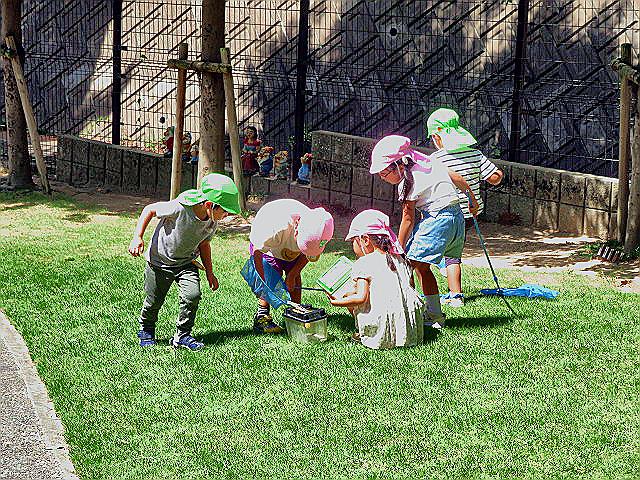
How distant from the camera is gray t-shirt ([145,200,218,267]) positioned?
26.4 feet

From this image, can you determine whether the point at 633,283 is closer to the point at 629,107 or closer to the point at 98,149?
the point at 629,107

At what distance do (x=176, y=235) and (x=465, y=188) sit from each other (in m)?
A: 2.52

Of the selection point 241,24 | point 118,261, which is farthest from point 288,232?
point 241,24

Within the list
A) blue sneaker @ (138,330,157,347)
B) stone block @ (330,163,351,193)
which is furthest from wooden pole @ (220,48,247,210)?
blue sneaker @ (138,330,157,347)

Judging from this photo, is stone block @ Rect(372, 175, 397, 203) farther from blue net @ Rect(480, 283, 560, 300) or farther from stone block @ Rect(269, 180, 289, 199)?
blue net @ Rect(480, 283, 560, 300)

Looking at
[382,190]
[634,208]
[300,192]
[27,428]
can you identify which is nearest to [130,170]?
[300,192]

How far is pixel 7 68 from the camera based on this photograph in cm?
1479

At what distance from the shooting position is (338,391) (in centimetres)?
736

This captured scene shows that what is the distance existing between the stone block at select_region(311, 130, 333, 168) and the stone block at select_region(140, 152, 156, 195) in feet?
7.30

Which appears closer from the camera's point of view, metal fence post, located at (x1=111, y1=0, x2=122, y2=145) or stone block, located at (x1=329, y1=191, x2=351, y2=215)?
stone block, located at (x1=329, y1=191, x2=351, y2=215)

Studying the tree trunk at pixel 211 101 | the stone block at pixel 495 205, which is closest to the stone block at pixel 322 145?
the tree trunk at pixel 211 101

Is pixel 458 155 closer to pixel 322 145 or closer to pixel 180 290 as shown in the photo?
pixel 180 290

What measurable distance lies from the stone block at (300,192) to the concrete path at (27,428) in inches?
244

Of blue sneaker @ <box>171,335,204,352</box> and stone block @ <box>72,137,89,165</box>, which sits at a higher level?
stone block @ <box>72,137,89,165</box>
